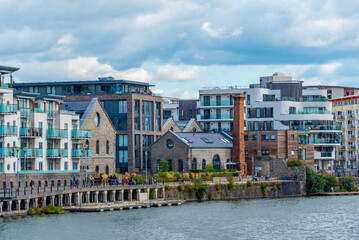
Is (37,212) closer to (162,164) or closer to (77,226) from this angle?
(77,226)

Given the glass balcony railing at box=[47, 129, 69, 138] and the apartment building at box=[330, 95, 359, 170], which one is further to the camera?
the apartment building at box=[330, 95, 359, 170]

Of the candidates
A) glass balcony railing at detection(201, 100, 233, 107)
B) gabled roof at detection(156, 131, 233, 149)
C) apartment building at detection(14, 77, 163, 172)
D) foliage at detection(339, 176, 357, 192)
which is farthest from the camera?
glass balcony railing at detection(201, 100, 233, 107)

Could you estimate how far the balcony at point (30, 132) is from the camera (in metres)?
93.2

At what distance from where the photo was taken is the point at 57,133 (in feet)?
328

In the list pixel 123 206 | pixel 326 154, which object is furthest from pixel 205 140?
pixel 123 206

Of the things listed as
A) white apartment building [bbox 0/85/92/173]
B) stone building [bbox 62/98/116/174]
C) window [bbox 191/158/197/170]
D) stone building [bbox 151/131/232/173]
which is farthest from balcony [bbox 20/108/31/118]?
window [bbox 191/158/197/170]

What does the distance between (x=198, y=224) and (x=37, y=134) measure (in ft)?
91.6

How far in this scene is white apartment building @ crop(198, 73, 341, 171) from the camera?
139 meters

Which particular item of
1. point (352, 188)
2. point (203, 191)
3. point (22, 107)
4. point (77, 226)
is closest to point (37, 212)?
point (77, 226)

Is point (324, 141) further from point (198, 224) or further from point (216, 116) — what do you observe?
point (198, 224)

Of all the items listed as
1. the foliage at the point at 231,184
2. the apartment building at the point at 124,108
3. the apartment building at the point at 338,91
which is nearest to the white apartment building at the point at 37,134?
the apartment building at the point at 124,108

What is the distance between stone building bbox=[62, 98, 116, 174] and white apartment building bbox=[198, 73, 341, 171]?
3136 centimetres

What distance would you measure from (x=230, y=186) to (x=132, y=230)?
1434 inches

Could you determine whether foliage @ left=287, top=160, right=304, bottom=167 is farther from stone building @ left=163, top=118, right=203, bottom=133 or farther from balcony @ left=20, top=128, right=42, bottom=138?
balcony @ left=20, top=128, right=42, bottom=138
